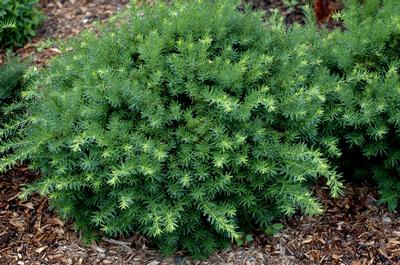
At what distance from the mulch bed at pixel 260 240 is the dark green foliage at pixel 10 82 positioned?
539mm

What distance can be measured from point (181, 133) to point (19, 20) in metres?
2.68

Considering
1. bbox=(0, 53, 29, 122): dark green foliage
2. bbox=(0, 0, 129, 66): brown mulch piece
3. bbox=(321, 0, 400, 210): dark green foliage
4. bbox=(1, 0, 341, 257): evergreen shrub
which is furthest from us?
bbox=(0, 0, 129, 66): brown mulch piece

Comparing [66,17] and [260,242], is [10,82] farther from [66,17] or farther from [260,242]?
[260,242]

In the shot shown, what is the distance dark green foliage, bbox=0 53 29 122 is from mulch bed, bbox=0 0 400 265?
54 cm

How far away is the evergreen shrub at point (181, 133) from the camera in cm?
323

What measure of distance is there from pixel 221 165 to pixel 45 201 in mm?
1515

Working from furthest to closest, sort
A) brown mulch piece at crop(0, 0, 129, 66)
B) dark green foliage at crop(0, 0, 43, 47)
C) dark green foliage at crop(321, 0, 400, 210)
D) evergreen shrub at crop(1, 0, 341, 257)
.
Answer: brown mulch piece at crop(0, 0, 129, 66), dark green foliage at crop(0, 0, 43, 47), dark green foliage at crop(321, 0, 400, 210), evergreen shrub at crop(1, 0, 341, 257)

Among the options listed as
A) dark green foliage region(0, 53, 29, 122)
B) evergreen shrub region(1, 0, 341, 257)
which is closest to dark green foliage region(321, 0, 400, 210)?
evergreen shrub region(1, 0, 341, 257)

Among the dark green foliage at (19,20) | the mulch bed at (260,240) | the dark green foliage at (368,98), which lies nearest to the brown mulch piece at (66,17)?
the dark green foliage at (19,20)

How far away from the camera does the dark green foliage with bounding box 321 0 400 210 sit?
12.0ft

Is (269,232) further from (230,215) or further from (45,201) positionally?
(45,201)

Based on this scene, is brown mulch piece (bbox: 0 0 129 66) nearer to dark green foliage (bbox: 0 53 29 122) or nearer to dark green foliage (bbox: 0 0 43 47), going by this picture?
dark green foliage (bbox: 0 0 43 47)

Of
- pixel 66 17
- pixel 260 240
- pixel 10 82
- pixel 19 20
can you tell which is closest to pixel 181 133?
pixel 260 240

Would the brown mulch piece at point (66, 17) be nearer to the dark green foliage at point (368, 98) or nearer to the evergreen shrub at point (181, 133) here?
the evergreen shrub at point (181, 133)
